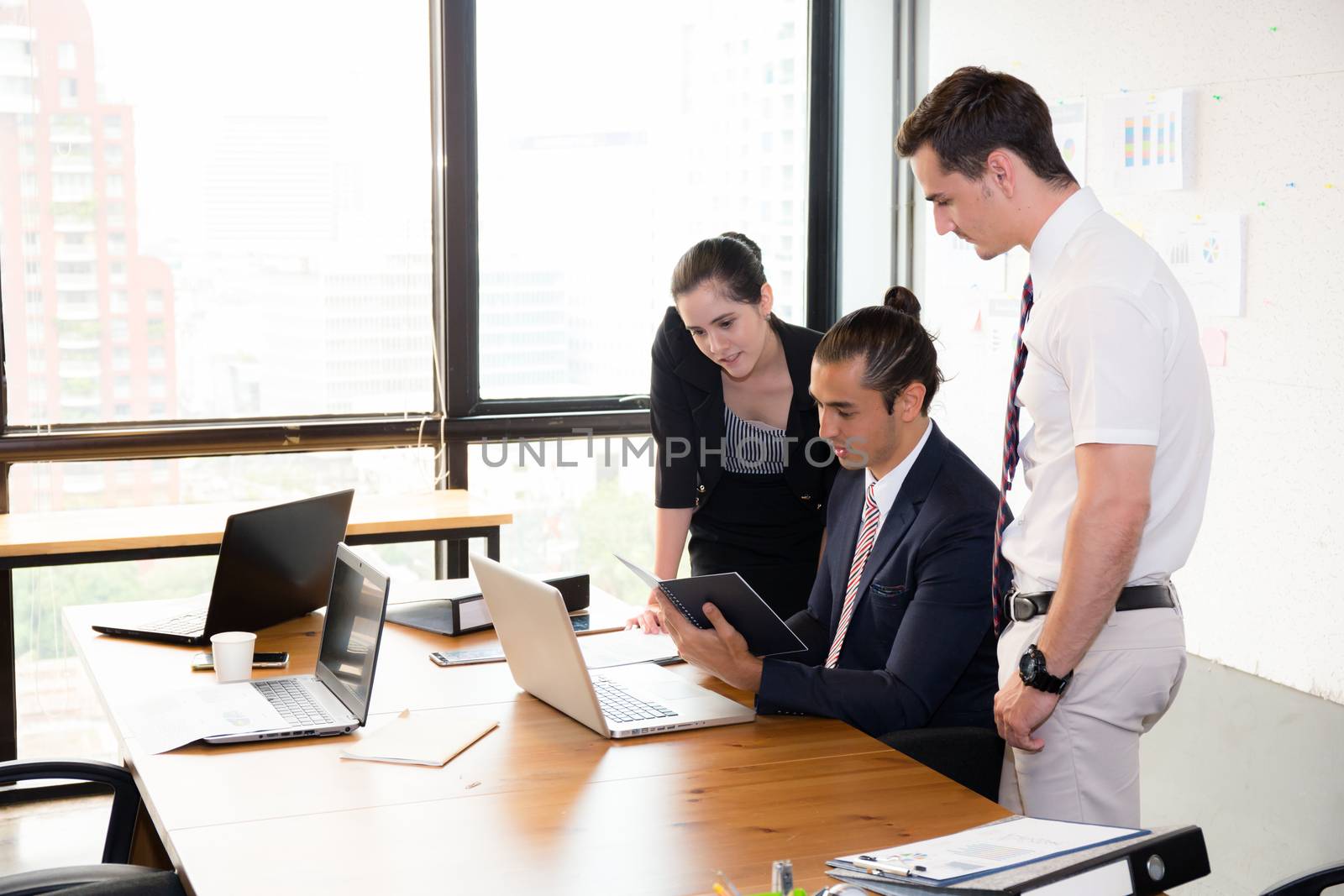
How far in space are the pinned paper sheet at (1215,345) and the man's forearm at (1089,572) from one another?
151 cm

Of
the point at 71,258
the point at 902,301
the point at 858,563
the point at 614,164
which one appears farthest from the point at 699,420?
the point at 71,258

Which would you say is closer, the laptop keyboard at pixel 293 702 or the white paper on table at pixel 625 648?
the laptop keyboard at pixel 293 702

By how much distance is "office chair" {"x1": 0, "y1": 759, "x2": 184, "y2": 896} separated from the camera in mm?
1598

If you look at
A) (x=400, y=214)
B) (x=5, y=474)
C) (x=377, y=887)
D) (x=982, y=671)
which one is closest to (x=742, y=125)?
(x=400, y=214)

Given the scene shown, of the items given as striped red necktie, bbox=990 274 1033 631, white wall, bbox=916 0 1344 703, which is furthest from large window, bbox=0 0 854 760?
striped red necktie, bbox=990 274 1033 631

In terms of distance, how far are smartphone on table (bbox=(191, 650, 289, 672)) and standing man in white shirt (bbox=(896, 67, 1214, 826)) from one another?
4.26 feet

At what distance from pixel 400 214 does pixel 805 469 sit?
1.89 m

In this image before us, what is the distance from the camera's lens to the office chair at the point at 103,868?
1598mm

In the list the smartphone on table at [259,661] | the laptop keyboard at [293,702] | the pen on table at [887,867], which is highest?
the pen on table at [887,867]

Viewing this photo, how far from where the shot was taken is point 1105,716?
182 cm

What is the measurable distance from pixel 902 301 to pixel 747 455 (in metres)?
0.59

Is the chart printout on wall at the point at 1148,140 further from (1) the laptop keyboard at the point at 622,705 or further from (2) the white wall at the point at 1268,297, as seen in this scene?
(1) the laptop keyboard at the point at 622,705

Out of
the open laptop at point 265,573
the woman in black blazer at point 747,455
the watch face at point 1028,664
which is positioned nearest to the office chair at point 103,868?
the open laptop at point 265,573

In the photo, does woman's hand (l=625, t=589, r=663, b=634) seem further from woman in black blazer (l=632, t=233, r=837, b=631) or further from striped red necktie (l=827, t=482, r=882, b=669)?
striped red necktie (l=827, t=482, r=882, b=669)
